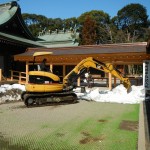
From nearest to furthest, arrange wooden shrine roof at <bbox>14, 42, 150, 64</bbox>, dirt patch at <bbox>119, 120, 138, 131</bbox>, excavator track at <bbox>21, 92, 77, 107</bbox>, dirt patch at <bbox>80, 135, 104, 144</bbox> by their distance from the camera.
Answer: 1. dirt patch at <bbox>80, 135, 104, 144</bbox>
2. dirt patch at <bbox>119, 120, 138, 131</bbox>
3. excavator track at <bbox>21, 92, 77, 107</bbox>
4. wooden shrine roof at <bbox>14, 42, 150, 64</bbox>

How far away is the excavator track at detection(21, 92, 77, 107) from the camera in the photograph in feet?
38.5

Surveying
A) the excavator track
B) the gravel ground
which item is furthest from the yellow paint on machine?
the gravel ground

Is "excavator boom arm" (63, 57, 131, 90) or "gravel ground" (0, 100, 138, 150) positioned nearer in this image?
"gravel ground" (0, 100, 138, 150)

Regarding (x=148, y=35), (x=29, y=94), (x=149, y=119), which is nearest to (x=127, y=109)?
(x=149, y=119)

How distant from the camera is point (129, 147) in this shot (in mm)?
5941

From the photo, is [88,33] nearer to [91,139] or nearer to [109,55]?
[109,55]

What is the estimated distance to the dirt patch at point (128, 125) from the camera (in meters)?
7.68

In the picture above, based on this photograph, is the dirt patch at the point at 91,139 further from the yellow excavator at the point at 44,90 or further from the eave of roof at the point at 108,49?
the eave of roof at the point at 108,49

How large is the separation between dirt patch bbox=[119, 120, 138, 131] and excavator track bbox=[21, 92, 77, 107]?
4.57m

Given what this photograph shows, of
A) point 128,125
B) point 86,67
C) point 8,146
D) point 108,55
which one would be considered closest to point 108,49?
point 108,55

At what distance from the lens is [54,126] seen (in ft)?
26.2

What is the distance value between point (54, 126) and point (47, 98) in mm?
4180

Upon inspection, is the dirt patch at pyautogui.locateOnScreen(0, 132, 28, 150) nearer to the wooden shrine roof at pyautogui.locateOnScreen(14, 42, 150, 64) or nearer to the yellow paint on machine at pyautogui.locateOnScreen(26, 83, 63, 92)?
the yellow paint on machine at pyautogui.locateOnScreen(26, 83, 63, 92)

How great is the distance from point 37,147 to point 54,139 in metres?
0.72
